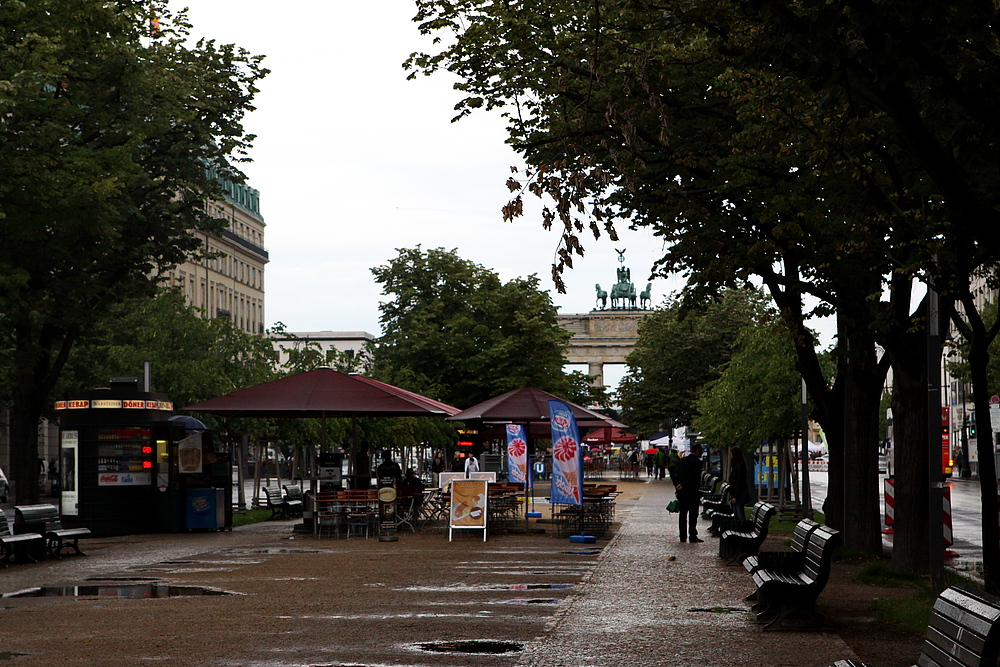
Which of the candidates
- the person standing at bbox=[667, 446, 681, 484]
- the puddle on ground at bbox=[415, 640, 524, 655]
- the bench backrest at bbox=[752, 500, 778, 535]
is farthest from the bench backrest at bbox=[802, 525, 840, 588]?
the person standing at bbox=[667, 446, 681, 484]

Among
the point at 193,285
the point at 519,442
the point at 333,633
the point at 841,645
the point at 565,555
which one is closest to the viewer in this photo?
the point at 841,645

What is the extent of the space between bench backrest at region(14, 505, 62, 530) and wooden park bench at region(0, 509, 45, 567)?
0.36m

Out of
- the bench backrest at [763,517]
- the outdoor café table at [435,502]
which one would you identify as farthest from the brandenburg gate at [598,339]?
the bench backrest at [763,517]

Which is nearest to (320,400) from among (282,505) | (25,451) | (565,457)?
(565,457)

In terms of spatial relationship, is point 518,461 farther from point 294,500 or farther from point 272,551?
point 272,551

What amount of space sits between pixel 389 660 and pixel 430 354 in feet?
168

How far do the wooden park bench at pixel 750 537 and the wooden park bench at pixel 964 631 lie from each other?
31.6 ft

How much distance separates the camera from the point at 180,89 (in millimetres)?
29156

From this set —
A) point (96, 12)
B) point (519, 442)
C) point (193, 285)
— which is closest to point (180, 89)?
point (96, 12)

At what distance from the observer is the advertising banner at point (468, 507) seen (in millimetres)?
24078

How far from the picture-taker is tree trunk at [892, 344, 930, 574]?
17.1 metres

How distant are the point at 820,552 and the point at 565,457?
12026mm

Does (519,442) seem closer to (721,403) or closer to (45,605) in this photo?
(721,403)

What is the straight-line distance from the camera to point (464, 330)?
62438 millimetres
